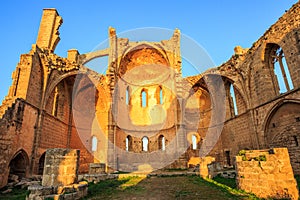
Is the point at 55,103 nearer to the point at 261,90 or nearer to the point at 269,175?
the point at 269,175

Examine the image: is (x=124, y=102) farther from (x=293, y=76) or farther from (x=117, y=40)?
(x=293, y=76)

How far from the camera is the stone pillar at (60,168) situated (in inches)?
225

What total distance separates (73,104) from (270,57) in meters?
16.2

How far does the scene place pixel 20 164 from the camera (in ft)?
34.8

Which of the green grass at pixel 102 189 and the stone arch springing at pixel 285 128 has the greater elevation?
the stone arch springing at pixel 285 128

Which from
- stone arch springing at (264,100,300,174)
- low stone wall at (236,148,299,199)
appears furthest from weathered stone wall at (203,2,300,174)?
low stone wall at (236,148,299,199)

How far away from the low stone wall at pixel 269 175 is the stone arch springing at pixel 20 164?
11200mm

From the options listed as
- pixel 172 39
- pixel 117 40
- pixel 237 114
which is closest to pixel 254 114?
pixel 237 114

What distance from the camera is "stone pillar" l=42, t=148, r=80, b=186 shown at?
571cm

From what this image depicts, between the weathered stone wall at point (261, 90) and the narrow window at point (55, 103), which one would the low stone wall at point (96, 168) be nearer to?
the narrow window at point (55, 103)

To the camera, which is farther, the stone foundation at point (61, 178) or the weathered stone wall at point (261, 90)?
the weathered stone wall at point (261, 90)

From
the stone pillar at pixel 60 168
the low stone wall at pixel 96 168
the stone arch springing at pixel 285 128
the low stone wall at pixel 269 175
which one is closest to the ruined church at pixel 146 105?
the stone arch springing at pixel 285 128

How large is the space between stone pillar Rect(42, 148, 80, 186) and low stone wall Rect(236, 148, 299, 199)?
5514mm

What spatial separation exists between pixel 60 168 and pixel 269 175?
6.26 metres
